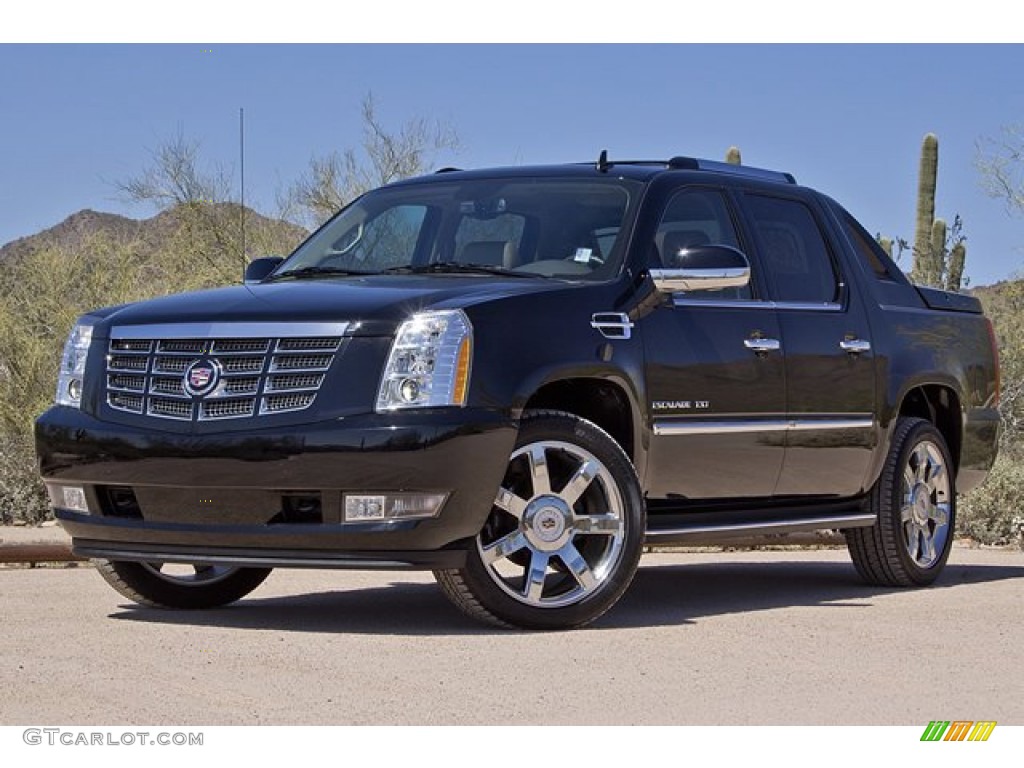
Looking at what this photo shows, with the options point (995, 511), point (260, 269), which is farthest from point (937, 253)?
point (260, 269)

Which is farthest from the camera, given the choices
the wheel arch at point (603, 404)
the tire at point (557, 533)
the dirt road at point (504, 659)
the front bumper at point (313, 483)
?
the wheel arch at point (603, 404)

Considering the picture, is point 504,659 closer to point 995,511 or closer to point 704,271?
point 704,271

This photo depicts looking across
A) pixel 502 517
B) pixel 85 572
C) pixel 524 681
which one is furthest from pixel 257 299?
pixel 85 572

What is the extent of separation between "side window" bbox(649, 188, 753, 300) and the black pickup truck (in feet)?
0.05

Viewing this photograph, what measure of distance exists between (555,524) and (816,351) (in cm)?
230

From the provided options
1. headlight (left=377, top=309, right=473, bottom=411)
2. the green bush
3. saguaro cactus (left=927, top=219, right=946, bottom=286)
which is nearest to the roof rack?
headlight (left=377, top=309, right=473, bottom=411)

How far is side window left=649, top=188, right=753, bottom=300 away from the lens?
9.53 metres

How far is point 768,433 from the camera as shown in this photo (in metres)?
9.79

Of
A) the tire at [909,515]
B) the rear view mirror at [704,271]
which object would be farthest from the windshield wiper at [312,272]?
the tire at [909,515]

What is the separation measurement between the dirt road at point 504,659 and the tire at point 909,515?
0.24 m

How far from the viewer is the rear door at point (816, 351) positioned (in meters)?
10.1

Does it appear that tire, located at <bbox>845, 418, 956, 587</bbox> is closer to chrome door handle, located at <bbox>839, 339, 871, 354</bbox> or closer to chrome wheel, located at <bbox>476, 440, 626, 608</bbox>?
chrome door handle, located at <bbox>839, 339, 871, 354</bbox>

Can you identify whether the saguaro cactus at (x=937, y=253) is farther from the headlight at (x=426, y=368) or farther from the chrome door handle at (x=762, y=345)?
the headlight at (x=426, y=368)

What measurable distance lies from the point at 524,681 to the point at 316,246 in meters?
3.69
